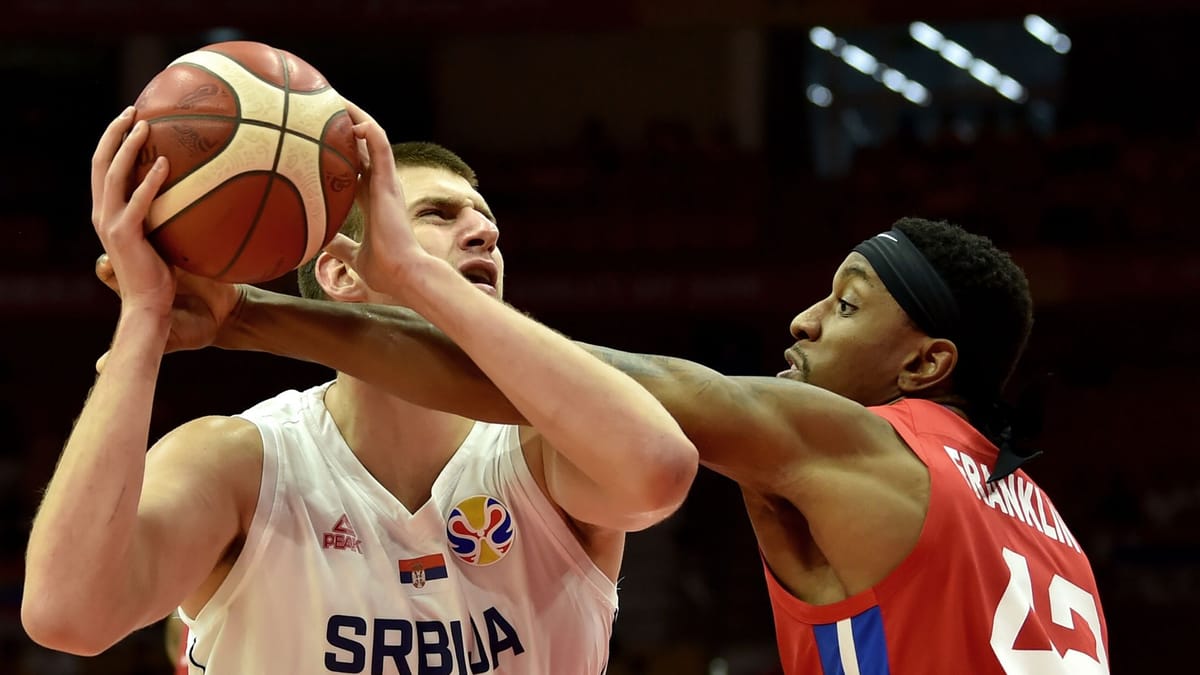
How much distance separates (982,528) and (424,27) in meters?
9.18

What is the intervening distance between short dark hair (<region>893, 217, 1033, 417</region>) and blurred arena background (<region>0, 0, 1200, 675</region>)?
24.1 feet

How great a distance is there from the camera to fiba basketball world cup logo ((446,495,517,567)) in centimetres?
297

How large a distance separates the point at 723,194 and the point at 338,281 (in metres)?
9.41

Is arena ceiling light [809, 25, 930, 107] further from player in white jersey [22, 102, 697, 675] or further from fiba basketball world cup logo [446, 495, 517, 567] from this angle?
fiba basketball world cup logo [446, 495, 517, 567]

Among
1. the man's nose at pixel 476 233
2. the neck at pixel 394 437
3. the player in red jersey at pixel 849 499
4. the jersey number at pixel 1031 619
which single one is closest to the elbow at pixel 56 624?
the player in red jersey at pixel 849 499

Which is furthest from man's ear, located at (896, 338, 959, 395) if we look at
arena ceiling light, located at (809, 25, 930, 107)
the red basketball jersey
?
arena ceiling light, located at (809, 25, 930, 107)

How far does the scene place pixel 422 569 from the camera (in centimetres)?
292

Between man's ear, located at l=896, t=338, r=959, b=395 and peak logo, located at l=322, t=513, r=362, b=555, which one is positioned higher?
man's ear, located at l=896, t=338, r=959, b=395

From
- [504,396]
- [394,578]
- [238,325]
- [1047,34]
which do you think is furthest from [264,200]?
[1047,34]

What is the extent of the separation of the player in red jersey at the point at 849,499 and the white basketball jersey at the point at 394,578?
32 centimetres

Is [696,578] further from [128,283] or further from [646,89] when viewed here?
[128,283]

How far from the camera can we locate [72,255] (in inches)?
490

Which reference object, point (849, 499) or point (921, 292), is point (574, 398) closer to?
point (849, 499)

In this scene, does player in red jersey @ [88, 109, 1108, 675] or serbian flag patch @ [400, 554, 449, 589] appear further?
serbian flag patch @ [400, 554, 449, 589]
